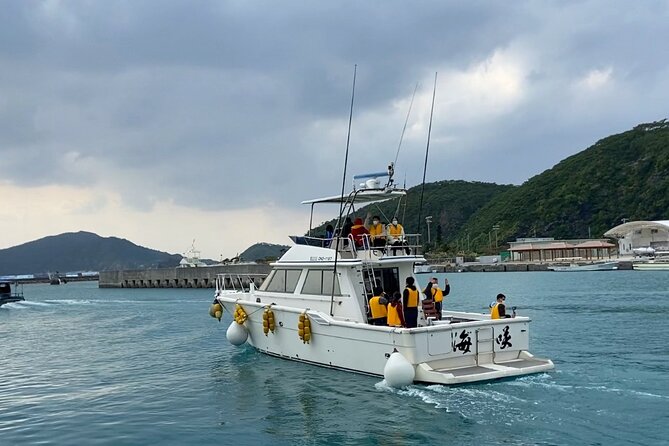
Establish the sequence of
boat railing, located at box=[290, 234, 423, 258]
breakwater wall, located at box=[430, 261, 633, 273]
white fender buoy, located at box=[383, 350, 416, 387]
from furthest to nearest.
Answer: breakwater wall, located at box=[430, 261, 633, 273] → boat railing, located at box=[290, 234, 423, 258] → white fender buoy, located at box=[383, 350, 416, 387]

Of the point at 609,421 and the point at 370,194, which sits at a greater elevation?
the point at 370,194

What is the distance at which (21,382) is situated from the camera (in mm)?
17578

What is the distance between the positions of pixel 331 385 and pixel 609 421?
591 centimetres

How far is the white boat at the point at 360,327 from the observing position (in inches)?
526

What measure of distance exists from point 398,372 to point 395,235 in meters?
4.48

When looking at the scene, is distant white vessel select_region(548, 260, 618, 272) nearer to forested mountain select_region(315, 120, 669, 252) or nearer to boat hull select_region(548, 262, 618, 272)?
boat hull select_region(548, 262, 618, 272)

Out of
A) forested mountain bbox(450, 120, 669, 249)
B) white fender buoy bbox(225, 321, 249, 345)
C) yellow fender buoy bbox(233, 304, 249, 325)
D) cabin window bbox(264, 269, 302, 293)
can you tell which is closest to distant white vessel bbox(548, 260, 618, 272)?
forested mountain bbox(450, 120, 669, 249)

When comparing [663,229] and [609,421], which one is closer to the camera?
[609,421]

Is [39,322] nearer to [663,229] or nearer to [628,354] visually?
[628,354]

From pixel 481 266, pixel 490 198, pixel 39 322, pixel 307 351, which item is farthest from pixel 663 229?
pixel 307 351

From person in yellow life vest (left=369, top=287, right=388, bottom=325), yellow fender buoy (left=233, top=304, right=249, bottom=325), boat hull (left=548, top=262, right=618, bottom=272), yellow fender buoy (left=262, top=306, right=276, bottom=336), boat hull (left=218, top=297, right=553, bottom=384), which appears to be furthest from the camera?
boat hull (left=548, top=262, right=618, bottom=272)

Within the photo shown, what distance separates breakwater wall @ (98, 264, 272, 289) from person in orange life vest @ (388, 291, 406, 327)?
176 ft

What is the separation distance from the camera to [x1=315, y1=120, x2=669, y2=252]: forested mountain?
134125 millimetres

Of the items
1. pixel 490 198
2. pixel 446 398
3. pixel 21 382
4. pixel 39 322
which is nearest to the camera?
pixel 446 398
